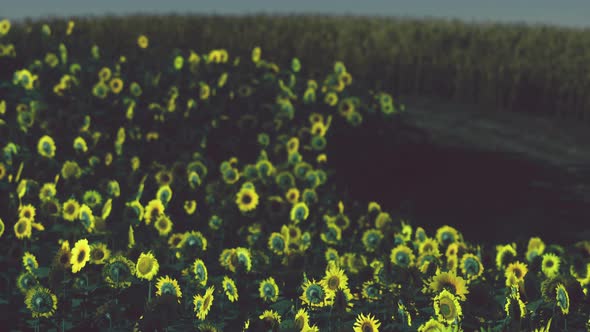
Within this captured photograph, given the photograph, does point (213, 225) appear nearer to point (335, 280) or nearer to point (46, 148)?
point (46, 148)

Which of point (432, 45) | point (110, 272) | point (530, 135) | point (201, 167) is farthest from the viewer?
point (432, 45)

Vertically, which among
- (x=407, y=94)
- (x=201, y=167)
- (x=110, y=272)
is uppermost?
(x=407, y=94)

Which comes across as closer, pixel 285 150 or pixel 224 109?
pixel 285 150

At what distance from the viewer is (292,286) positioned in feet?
12.5

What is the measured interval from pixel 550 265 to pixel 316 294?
169 cm

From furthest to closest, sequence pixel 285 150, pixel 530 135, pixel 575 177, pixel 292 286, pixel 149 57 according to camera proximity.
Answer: pixel 530 135 < pixel 149 57 < pixel 575 177 < pixel 285 150 < pixel 292 286

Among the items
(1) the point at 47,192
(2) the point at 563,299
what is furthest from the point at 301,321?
(1) the point at 47,192

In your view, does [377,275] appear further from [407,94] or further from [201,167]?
[407,94]

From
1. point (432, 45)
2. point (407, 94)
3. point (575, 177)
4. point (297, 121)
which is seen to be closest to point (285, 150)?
point (297, 121)

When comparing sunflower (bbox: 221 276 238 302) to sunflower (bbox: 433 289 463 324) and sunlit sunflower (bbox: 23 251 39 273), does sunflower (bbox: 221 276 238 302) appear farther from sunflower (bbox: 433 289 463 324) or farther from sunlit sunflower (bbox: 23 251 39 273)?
sunlit sunflower (bbox: 23 251 39 273)

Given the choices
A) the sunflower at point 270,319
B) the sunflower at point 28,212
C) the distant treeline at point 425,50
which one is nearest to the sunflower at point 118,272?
the sunflower at point 270,319

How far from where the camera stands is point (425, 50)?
16.3 meters

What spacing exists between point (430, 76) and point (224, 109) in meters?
8.09

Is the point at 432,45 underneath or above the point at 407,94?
above
